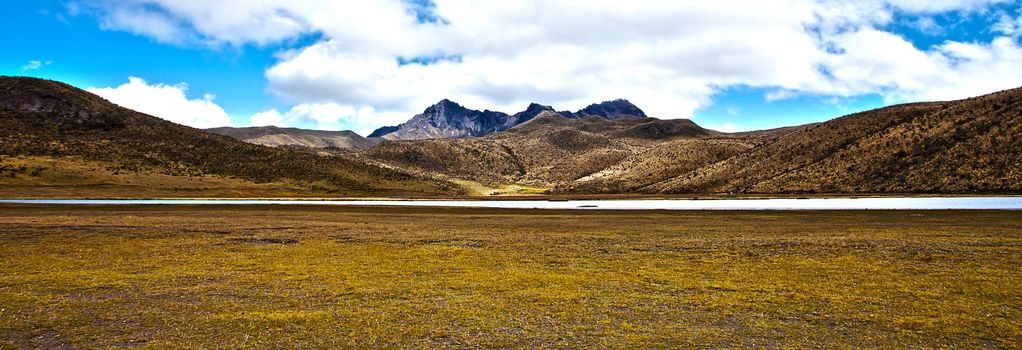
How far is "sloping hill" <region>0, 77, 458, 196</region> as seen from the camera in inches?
4478

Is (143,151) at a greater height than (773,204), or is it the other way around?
(143,151)

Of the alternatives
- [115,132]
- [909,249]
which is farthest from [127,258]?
[115,132]

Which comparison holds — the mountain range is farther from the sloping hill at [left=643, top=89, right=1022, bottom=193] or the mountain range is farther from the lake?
the lake

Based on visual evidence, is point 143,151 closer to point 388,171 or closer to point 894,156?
point 388,171

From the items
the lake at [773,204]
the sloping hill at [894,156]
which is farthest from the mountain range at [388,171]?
the lake at [773,204]

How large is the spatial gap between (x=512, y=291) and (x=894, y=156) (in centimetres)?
12145

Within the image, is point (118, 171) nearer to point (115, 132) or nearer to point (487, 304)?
point (115, 132)

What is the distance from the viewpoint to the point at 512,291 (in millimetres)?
15727

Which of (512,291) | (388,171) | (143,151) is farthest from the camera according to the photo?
(388,171)

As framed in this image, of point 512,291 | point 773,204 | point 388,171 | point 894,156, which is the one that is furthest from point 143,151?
point 894,156

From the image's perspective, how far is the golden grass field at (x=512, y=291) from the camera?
11.1 metres

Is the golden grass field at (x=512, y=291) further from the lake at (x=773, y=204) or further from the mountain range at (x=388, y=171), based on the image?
the mountain range at (x=388, y=171)

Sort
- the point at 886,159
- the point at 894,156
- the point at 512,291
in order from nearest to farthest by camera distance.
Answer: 1. the point at 512,291
2. the point at 894,156
3. the point at 886,159

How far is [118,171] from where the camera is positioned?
355 feet
